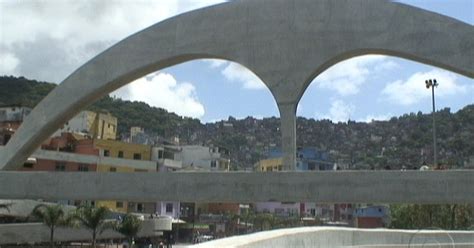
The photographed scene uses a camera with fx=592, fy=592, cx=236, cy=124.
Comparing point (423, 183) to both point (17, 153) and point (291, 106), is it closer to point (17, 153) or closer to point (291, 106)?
point (291, 106)

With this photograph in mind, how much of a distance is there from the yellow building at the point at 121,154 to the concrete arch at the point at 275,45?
1880 centimetres

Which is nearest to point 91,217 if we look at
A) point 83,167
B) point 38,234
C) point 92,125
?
point 38,234

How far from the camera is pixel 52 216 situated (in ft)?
97.7

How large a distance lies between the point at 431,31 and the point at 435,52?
791 millimetres

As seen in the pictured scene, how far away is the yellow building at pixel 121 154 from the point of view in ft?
148

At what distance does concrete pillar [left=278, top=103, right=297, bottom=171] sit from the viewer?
22.5 metres

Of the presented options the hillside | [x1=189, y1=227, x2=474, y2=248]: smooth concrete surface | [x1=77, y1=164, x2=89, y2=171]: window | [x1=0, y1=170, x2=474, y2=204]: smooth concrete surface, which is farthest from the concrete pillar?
the hillside

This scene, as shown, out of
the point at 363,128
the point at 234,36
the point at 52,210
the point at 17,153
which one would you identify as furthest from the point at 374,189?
the point at 363,128

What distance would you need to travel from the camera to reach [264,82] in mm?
23250

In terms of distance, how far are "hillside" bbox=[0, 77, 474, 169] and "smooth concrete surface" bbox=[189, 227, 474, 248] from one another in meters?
41.9

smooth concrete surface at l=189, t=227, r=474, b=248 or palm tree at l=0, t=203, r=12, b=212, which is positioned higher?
palm tree at l=0, t=203, r=12, b=212

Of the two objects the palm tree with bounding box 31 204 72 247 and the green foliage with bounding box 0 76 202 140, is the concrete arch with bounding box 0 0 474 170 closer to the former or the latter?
the palm tree with bounding box 31 204 72 247

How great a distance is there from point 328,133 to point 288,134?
124817 millimetres

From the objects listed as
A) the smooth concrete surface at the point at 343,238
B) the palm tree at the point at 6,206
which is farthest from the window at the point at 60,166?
the smooth concrete surface at the point at 343,238
